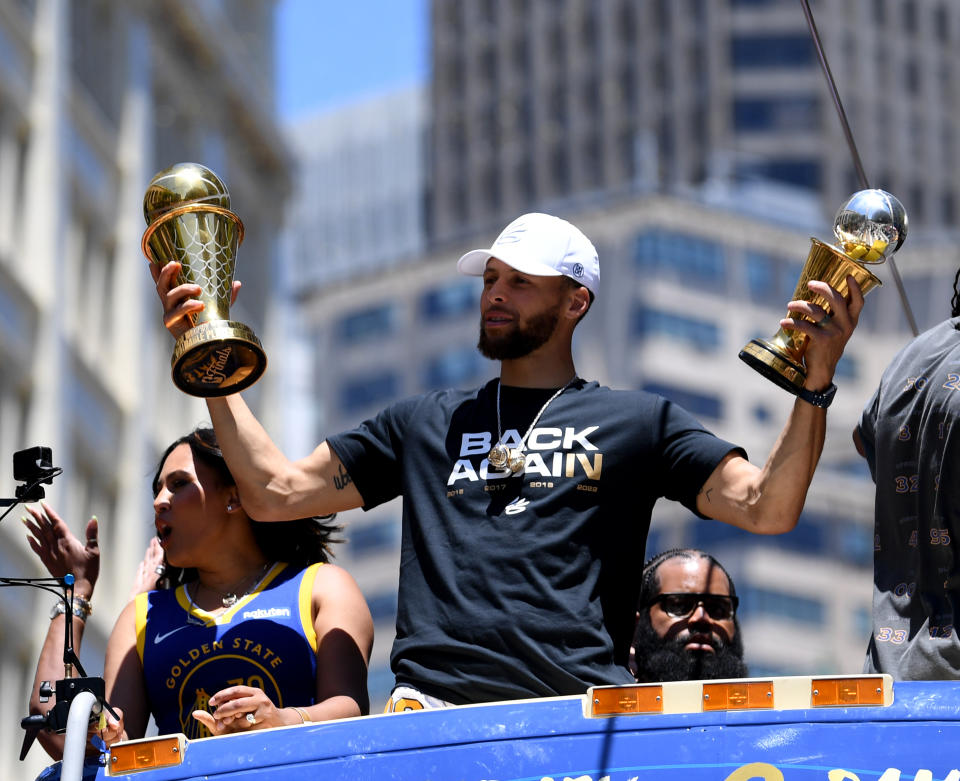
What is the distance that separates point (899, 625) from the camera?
539cm

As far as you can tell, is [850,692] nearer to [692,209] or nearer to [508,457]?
[508,457]

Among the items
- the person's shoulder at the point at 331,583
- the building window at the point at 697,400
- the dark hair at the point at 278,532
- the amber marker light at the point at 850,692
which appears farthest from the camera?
the building window at the point at 697,400

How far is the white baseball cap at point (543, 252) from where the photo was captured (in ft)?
20.0

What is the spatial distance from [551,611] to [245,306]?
37974 mm

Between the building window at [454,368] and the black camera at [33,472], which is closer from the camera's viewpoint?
the black camera at [33,472]

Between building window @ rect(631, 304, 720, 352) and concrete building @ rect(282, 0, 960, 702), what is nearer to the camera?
concrete building @ rect(282, 0, 960, 702)

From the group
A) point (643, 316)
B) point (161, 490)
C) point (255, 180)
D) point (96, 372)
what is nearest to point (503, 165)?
point (643, 316)

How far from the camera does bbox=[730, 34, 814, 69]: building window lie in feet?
317

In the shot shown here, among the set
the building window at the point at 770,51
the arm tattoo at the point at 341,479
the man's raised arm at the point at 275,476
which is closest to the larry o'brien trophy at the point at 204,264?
the man's raised arm at the point at 275,476

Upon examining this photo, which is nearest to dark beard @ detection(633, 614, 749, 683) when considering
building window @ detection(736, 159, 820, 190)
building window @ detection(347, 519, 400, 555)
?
building window @ detection(347, 519, 400, 555)

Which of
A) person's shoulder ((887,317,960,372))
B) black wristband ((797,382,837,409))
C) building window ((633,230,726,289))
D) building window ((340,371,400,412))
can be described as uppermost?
building window ((633,230,726,289))

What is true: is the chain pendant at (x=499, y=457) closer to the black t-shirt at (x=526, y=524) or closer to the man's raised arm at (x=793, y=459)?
the black t-shirt at (x=526, y=524)

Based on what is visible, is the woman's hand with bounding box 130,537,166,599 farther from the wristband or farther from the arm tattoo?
the arm tattoo

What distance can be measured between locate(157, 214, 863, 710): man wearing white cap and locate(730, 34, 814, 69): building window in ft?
303
